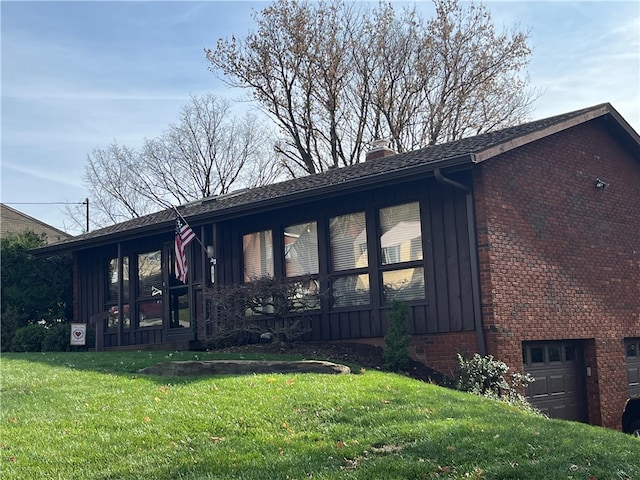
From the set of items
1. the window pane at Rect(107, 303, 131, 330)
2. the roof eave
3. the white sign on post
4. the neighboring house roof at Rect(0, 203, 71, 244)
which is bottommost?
the white sign on post

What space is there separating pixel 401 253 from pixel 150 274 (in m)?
7.48

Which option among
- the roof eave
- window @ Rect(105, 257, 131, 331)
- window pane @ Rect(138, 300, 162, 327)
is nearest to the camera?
the roof eave

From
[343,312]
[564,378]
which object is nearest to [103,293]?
[343,312]

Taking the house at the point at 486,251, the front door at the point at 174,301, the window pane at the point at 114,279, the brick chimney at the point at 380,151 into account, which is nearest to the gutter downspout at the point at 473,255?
the house at the point at 486,251

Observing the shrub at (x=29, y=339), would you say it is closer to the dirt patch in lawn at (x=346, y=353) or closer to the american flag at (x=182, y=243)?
Result: the american flag at (x=182, y=243)

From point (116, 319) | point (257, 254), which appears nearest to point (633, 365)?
point (257, 254)

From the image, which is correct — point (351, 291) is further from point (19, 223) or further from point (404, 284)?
point (19, 223)

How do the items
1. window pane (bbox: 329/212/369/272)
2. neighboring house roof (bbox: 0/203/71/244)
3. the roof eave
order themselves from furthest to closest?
1. neighboring house roof (bbox: 0/203/71/244)
2. window pane (bbox: 329/212/369/272)
3. the roof eave

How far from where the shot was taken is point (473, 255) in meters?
12.6

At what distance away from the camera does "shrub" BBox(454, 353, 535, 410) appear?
11.7 m

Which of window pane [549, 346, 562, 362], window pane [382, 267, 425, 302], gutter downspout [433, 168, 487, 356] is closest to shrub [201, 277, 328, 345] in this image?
window pane [382, 267, 425, 302]

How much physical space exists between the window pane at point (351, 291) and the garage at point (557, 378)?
2.94 m

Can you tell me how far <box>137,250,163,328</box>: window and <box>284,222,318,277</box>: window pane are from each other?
425 centimetres

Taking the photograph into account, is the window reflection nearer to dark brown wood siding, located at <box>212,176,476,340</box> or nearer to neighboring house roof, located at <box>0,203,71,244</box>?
dark brown wood siding, located at <box>212,176,476,340</box>
